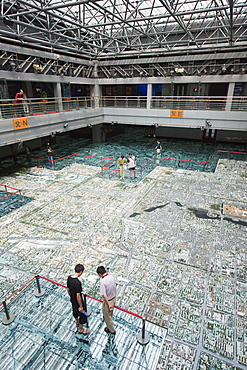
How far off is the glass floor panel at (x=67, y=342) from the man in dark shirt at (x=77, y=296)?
0.35 metres

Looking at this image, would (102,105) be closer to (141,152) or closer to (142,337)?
(141,152)

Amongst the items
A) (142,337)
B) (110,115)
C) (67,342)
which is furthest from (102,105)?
(142,337)

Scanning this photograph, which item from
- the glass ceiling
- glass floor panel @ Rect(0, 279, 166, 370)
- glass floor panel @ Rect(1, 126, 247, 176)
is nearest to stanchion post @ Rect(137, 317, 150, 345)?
glass floor panel @ Rect(0, 279, 166, 370)

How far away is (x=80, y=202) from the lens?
1248cm

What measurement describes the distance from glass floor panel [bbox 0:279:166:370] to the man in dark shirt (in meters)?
0.35

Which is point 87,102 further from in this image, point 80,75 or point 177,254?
point 177,254

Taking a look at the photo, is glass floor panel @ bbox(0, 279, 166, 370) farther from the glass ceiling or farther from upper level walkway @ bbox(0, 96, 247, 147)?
the glass ceiling

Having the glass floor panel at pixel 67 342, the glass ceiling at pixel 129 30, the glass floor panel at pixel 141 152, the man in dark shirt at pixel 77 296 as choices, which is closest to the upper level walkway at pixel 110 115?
the glass floor panel at pixel 141 152

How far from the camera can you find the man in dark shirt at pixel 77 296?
4794 millimetres

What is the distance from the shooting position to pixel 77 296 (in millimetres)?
4902

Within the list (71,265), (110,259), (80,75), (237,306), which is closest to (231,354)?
(237,306)

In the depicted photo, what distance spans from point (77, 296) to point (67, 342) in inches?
52.6

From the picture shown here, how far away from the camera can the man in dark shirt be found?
4794mm

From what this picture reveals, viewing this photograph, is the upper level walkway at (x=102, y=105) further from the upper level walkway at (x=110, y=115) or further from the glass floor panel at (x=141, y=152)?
the glass floor panel at (x=141, y=152)
